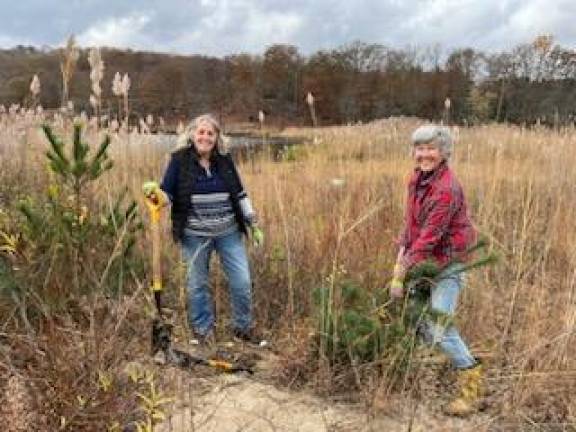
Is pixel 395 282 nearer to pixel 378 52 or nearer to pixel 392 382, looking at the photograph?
Result: pixel 392 382

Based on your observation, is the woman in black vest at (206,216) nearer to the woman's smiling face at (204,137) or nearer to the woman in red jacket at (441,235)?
the woman's smiling face at (204,137)

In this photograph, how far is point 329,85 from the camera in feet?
131

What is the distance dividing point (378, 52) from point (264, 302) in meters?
43.0

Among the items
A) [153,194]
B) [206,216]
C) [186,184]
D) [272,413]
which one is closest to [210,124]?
[186,184]

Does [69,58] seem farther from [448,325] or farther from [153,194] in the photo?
[448,325]

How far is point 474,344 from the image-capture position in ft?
13.1

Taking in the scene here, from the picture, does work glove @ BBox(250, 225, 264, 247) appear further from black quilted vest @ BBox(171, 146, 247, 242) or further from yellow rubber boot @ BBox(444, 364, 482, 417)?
yellow rubber boot @ BBox(444, 364, 482, 417)

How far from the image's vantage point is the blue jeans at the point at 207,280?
4203 mm

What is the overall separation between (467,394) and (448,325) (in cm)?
36

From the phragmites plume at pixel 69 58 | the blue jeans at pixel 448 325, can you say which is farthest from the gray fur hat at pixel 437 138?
the phragmites plume at pixel 69 58

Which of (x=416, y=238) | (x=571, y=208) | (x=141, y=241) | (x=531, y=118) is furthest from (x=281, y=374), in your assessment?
(x=531, y=118)

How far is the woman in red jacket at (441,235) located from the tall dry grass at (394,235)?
0.18 metres

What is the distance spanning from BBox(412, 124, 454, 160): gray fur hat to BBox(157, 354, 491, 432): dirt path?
1.12 m

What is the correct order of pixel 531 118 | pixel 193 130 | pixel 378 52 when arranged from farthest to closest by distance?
pixel 378 52, pixel 531 118, pixel 193 130
